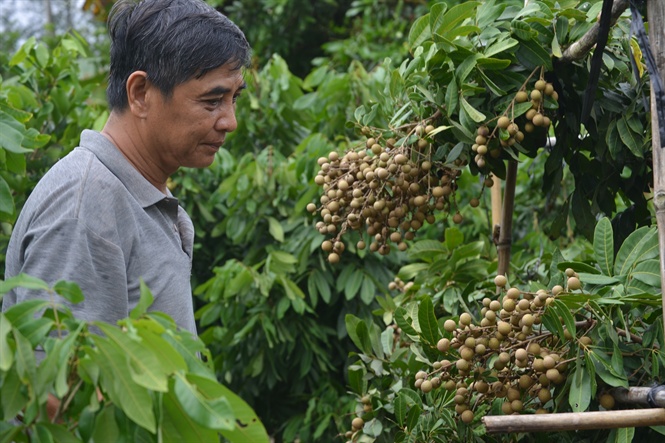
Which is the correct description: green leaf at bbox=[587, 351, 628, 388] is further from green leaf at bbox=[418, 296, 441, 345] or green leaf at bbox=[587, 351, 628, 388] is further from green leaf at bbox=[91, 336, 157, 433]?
green leaf at bbox=[91, 336, 157, 433]

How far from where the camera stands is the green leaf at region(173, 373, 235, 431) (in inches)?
43.5

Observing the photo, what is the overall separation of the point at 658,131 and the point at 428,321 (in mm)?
622

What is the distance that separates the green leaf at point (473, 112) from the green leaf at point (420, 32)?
0.24 meters

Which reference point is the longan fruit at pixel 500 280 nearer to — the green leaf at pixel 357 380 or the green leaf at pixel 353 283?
the green leaf at pixel 357 380

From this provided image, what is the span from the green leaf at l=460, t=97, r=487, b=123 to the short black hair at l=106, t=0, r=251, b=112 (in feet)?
1.60

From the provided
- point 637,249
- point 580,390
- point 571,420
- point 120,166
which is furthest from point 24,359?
point 637,249

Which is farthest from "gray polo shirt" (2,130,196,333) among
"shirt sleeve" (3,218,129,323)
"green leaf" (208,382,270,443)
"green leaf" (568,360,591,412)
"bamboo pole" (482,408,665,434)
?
"green leaf" (568,360,591,412)

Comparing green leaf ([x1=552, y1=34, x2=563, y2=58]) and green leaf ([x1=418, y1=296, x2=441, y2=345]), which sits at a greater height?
green leaf ([x1=552, y1=34, x2=563, y2=58])

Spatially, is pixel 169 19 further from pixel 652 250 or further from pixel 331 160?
pixel 652 250

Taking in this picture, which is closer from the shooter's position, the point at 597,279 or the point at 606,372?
the point at 606,372

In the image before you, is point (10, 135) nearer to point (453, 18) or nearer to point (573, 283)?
point (453, 18)

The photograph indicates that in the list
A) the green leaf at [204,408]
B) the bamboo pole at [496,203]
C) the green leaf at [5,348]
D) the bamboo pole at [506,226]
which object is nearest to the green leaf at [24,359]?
the green leaf at [5,348]

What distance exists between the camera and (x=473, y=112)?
1.96m

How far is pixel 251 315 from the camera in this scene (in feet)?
11.7
